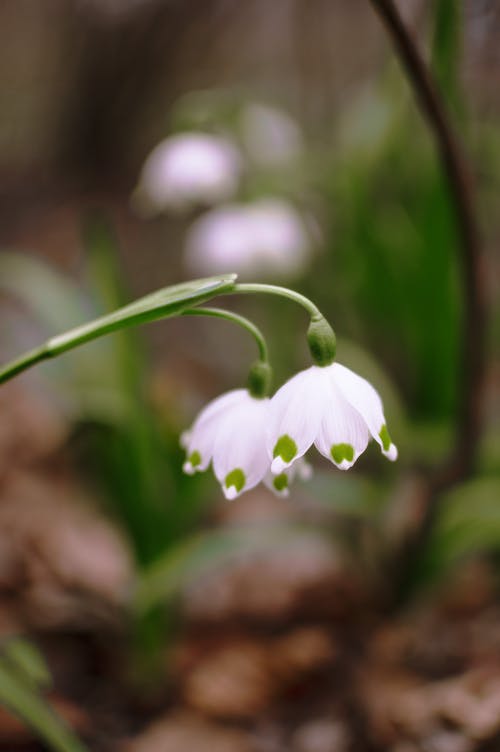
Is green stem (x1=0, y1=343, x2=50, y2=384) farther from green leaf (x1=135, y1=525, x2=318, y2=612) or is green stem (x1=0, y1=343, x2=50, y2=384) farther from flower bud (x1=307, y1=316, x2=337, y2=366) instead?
green leaf (x1=135, y1=525, x2=318, y2=612)


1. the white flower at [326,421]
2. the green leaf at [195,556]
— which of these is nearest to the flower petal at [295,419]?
the white flower at [326,421]

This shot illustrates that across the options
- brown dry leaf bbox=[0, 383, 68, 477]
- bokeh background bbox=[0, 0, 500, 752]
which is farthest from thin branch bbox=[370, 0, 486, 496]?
brown dry leaf bbox=[0, 383, 68, 477]

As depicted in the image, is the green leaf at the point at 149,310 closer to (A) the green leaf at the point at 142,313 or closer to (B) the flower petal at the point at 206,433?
(A) the green leaf at the point at 142,313

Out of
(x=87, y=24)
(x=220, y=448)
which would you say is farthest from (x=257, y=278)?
(x=87, y=24)

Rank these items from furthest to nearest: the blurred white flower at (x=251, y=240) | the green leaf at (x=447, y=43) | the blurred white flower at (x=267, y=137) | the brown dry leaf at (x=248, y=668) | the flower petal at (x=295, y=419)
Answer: the blurred white flower at (x=267, y=137) < the blurred white flower at (x=251, y=240) < the brown dry leaf at (x=248, y=668) < the green leaf at (x=447, y=43) < the flower petal at (x=295, y=419)

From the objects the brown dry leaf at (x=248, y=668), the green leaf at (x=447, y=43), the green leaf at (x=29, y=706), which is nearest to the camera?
the green leaf at (x=29, y=706)

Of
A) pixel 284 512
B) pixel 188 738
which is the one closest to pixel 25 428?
pixel 284 512

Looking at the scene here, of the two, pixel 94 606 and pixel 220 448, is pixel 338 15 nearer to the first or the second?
pixel 94 606
